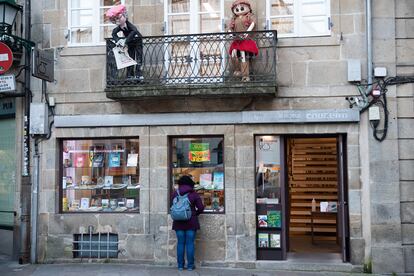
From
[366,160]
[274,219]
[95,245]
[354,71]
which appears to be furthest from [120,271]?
[354,71]

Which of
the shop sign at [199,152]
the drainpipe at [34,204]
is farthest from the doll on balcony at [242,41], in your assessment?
the drainpipe at [34,204]

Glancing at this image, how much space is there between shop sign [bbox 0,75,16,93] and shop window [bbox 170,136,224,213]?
3156 mm

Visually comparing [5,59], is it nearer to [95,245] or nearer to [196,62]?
[196,62]

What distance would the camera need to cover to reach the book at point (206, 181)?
9.30 m

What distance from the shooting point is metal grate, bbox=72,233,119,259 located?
9289 millimetres

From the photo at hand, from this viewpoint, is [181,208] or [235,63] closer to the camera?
[181,208]

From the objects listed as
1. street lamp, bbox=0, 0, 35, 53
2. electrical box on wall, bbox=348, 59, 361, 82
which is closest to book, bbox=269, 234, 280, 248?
electrical box on wall, bbox=348, 59, 361, 82

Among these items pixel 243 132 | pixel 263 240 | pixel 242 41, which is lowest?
pixel 263 240

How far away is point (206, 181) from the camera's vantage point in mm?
9328

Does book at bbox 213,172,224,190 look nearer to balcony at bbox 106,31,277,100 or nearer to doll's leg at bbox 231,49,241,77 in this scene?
balcony at bbox 106,31,277,100

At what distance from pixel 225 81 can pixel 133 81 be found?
1.74 m

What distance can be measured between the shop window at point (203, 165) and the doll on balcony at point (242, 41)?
4.66ft

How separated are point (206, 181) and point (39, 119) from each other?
3.52m

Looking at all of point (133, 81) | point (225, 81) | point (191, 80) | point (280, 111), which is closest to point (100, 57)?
point (133, 81)
